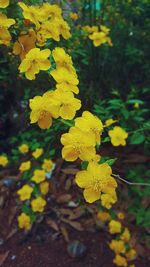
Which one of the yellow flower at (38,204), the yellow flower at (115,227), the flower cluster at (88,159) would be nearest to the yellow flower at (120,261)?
the yellow flower at (115,227)

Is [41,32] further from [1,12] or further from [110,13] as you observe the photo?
[110,13]

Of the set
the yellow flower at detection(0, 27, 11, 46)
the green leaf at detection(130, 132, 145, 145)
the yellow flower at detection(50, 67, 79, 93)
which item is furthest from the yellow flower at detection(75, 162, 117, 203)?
the green leaf at detection(130, 132, 145, 145)

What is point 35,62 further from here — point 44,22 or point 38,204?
point 38,204

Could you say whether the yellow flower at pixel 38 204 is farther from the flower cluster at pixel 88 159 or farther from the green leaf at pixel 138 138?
the flower cluster at pixel 88 159

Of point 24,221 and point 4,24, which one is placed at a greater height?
point 4,24

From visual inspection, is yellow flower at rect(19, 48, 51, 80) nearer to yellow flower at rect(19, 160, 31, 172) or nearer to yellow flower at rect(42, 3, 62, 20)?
yellow flower at rect(42, 3, 62, 20)

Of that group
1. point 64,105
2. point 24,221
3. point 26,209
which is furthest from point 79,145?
point 26,209

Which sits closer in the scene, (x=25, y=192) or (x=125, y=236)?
(x=125, y=236)
